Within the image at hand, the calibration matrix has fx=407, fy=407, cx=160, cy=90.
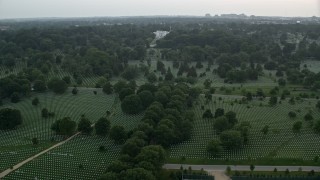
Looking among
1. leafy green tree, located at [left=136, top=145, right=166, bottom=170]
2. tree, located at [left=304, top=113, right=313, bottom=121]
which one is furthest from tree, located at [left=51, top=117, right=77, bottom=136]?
tree, located at [left=304, top=113, right=313, bottom=121]

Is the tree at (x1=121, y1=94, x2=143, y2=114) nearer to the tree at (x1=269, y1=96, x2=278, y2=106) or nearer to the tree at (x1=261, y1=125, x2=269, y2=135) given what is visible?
the tree at (x1=261, y1=125, x2=269, y2=135)

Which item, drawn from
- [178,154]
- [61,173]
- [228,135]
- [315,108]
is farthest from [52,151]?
[315,108]

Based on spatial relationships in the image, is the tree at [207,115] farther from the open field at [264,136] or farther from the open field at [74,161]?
the open field at [74,161]

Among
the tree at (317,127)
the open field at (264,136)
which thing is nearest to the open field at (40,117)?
the open field at (264,136)

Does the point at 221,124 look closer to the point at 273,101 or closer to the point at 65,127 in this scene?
the point at 273,101

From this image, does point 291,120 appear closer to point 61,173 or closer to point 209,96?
point 209,96

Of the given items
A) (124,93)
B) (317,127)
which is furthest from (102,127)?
(317,127)

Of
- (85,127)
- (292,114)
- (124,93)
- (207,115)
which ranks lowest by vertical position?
(85,127)
